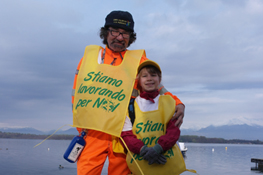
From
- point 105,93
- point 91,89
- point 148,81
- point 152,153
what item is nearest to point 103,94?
point 105,93

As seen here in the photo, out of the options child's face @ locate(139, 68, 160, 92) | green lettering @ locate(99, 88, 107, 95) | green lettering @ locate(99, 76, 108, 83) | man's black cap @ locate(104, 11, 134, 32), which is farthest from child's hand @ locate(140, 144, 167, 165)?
man's black cap @ locate(104, 11, 134, 32)

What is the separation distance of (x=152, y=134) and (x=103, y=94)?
0.76 meters

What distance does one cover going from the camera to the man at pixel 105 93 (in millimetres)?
2963

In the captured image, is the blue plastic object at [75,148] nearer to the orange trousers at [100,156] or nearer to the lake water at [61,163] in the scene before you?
the orange trousers at [100,156]

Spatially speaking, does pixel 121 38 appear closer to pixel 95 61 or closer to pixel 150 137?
pixel 95 61

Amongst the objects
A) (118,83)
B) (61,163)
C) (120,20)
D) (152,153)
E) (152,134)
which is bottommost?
(61,163)

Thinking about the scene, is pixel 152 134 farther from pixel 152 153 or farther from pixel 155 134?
pixel 152 153

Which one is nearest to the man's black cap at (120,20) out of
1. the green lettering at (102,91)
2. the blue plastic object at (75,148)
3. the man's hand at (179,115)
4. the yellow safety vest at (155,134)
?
the green lettering at (102,91)

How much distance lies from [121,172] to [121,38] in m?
1.67

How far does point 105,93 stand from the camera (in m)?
3.09

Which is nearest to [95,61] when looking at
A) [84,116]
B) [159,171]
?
[84,116]

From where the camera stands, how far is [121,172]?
3016mm

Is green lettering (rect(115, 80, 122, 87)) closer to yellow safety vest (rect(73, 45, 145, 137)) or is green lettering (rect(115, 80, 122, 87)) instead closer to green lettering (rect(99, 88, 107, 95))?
yellow safety vest (rect(73, 45, 145, 137))

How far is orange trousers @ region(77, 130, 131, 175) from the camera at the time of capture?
2951mm
